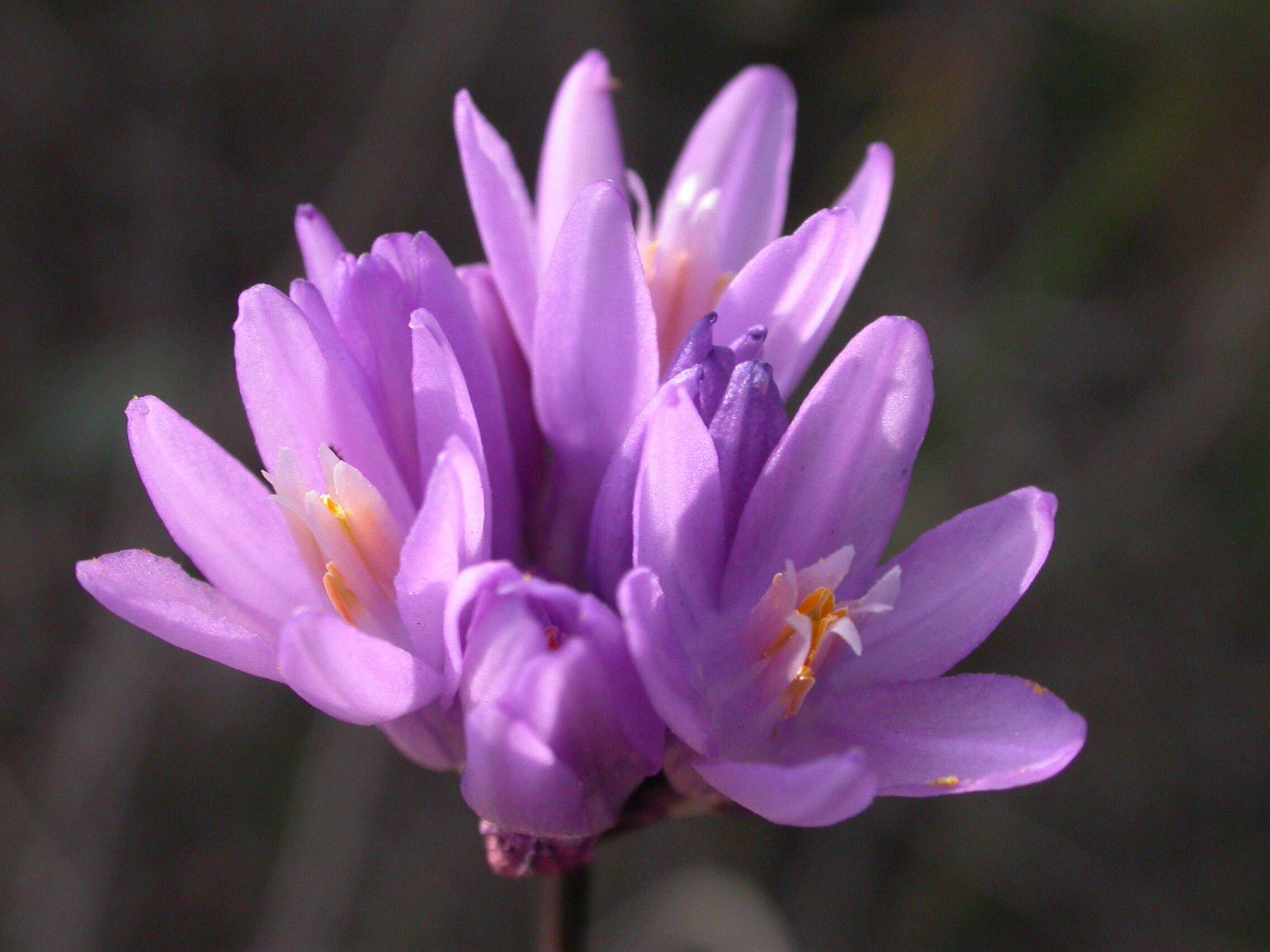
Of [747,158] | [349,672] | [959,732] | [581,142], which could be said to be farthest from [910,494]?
[349,672]

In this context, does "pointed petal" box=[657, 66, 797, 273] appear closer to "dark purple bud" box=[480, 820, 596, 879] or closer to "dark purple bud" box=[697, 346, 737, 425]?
"dark purple bud" box=[697, 346, 737, 425]

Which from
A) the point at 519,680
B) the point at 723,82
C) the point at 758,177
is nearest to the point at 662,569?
the point at 519,680

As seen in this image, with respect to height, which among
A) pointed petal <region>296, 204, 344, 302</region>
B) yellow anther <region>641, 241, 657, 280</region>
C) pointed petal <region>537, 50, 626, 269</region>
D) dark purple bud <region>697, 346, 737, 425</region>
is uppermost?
pointed petal <region>537, 50, 626, 269</region>

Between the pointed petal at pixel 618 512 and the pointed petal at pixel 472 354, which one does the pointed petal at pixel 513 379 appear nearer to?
the pointed petal at pixel 472 354

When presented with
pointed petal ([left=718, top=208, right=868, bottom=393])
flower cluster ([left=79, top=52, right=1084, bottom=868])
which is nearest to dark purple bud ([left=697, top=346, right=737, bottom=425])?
flower cluster ([left=79, top=52, right=1084, bottom=868])

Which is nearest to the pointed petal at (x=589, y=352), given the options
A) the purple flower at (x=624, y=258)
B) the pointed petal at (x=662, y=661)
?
the purple flower at (x=624, y=258)

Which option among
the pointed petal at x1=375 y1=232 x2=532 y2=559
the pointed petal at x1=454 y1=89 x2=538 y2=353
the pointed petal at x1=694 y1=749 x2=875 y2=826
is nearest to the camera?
the pointed petal at x1=694 y1=749 x2=875 y2=826

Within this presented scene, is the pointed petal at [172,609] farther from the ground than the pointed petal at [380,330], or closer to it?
closer to it
